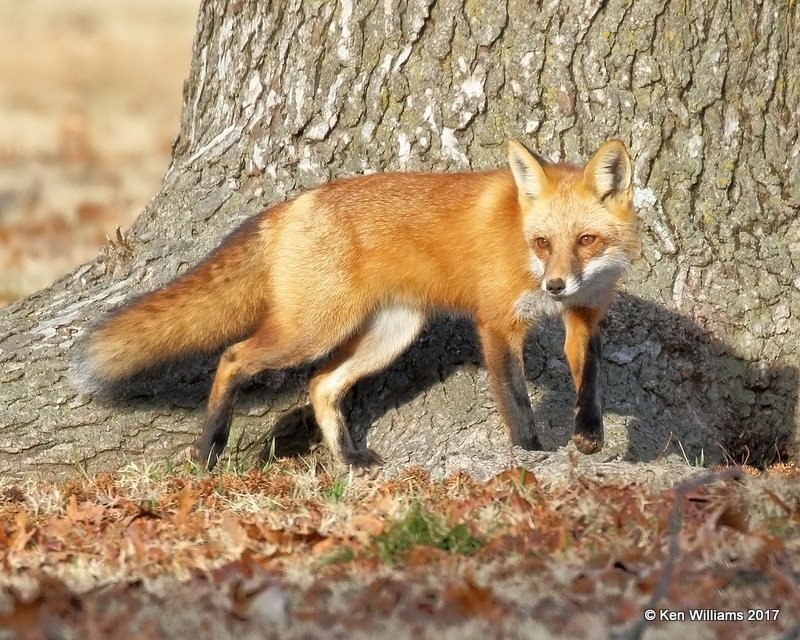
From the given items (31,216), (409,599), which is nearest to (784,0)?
(409,599)

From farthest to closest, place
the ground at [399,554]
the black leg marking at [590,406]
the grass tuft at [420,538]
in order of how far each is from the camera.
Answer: the black leg marking at [590,406]
the grass tuft at [420,538]
the ground at [399,554]

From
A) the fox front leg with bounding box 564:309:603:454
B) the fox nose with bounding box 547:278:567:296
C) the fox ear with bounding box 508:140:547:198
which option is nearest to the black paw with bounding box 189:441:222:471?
the fox front leg with bounding box 564:309:603:454

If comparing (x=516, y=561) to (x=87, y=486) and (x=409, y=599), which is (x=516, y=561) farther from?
(x=87, y=486)

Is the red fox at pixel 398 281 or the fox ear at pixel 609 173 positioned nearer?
the fox ear at pixel 609 173

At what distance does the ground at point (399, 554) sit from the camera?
3.03 meters

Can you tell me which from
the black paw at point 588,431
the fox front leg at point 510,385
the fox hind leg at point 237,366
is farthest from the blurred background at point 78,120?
the black paw at point 588,431

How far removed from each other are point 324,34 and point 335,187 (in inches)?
33.9

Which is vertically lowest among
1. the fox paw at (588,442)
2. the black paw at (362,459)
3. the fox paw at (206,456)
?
the black paw at (362,459)

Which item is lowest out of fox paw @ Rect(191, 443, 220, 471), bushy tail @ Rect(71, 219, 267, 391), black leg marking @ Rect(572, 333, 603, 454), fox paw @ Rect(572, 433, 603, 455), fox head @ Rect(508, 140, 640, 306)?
fox paw @ Rect(191, 443, 220, 471)

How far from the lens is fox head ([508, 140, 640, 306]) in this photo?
5.01 meters

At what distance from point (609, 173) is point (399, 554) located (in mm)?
2284

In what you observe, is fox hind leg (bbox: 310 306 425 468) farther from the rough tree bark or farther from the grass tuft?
the grass tuft

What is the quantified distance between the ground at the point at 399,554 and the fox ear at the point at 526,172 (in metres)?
1.36

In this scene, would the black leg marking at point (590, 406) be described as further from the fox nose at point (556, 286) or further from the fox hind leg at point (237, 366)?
the fox hind leg at point (237, 366)
